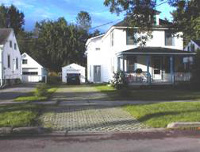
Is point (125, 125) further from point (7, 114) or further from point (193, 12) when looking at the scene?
point (193, 12)

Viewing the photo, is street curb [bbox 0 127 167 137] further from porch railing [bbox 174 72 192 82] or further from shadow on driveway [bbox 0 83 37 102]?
porch railing [bbox 174 72 192 82]

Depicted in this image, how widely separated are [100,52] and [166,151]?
43634mm

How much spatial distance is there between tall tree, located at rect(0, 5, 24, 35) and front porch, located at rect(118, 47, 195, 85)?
6260cm

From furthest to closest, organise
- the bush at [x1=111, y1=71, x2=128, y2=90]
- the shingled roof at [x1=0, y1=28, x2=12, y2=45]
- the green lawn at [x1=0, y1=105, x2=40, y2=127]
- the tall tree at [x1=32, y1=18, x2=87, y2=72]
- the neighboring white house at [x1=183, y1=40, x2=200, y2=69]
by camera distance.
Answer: the tall tree at [x1=32, y1=18, x2=87, y2=72] < the shingled roof at [x1=0, y1=28, x2=12, y2=45] < the neighboring white house at [x1=183, y1=40, x2=200, y2=69] < the bush at [x1=111, y1=71, x2=128, y2=90] < the green lawn at [x1=0, y1=105, x2=40, y2=127]

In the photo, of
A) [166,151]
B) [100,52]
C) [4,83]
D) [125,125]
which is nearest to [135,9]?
[125,125]

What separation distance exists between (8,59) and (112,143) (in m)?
37.9

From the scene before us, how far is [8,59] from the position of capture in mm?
45500

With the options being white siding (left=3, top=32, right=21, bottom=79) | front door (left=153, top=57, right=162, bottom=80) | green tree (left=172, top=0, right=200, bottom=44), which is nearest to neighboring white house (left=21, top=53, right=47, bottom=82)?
white siding (left=3, top=32, right=21, bottom=79)

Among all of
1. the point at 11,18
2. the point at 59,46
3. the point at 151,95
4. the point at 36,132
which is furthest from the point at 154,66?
the point at 11,18

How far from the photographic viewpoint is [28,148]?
355 inches

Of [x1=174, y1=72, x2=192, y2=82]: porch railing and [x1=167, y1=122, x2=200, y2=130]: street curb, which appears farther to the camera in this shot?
[x1=174, y1=72, x2=192, y2=82]: porch railing

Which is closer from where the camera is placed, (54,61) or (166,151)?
(166,151)

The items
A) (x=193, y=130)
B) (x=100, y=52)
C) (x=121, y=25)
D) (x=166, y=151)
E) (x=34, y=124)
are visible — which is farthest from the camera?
(x=100, y=52)

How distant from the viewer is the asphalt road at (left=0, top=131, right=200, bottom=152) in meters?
8.88
